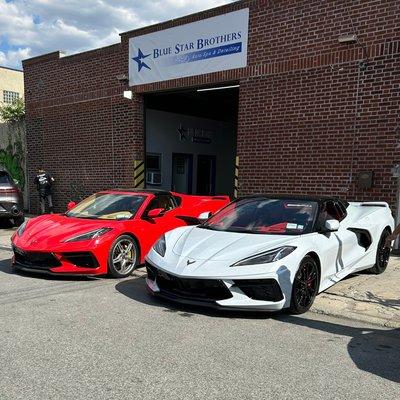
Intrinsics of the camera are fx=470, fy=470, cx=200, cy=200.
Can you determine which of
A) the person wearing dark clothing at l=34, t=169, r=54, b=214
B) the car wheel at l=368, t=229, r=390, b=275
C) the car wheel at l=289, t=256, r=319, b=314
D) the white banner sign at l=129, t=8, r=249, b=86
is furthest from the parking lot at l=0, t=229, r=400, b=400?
the person wearing dark clothing at l=34, t=169, r=54, b=214

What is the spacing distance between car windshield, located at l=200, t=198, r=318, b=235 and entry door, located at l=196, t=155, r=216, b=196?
39.1ft

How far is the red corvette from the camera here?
649 cm

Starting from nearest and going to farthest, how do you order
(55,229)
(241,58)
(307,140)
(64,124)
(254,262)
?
(254,262) → (55,229) → (307,140) → (241,58) → (64,124)

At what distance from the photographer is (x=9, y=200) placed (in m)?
12.5

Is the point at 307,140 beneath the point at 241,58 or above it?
beneath

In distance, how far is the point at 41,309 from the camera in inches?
203

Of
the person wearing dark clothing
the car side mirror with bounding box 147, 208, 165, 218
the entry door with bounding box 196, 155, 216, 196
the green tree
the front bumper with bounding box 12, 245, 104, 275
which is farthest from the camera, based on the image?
the green tree

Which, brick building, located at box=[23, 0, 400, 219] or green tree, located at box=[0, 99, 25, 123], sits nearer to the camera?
brick building, located at box=[23, 0, 400, 219]

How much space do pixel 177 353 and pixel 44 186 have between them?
12489 millimetres

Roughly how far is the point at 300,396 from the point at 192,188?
47.9 ft

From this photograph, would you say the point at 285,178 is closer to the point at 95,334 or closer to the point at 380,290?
the point at 380,290

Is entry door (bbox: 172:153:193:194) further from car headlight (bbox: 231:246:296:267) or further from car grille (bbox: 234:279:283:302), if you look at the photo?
car grille (bbox: 234:279:283:302)

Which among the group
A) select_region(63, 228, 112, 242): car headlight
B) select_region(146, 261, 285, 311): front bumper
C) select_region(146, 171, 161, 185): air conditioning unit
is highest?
select_region(146, 171, 161, 185): air conditioning unit

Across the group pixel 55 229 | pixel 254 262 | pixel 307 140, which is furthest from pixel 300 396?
pixel 307 140
